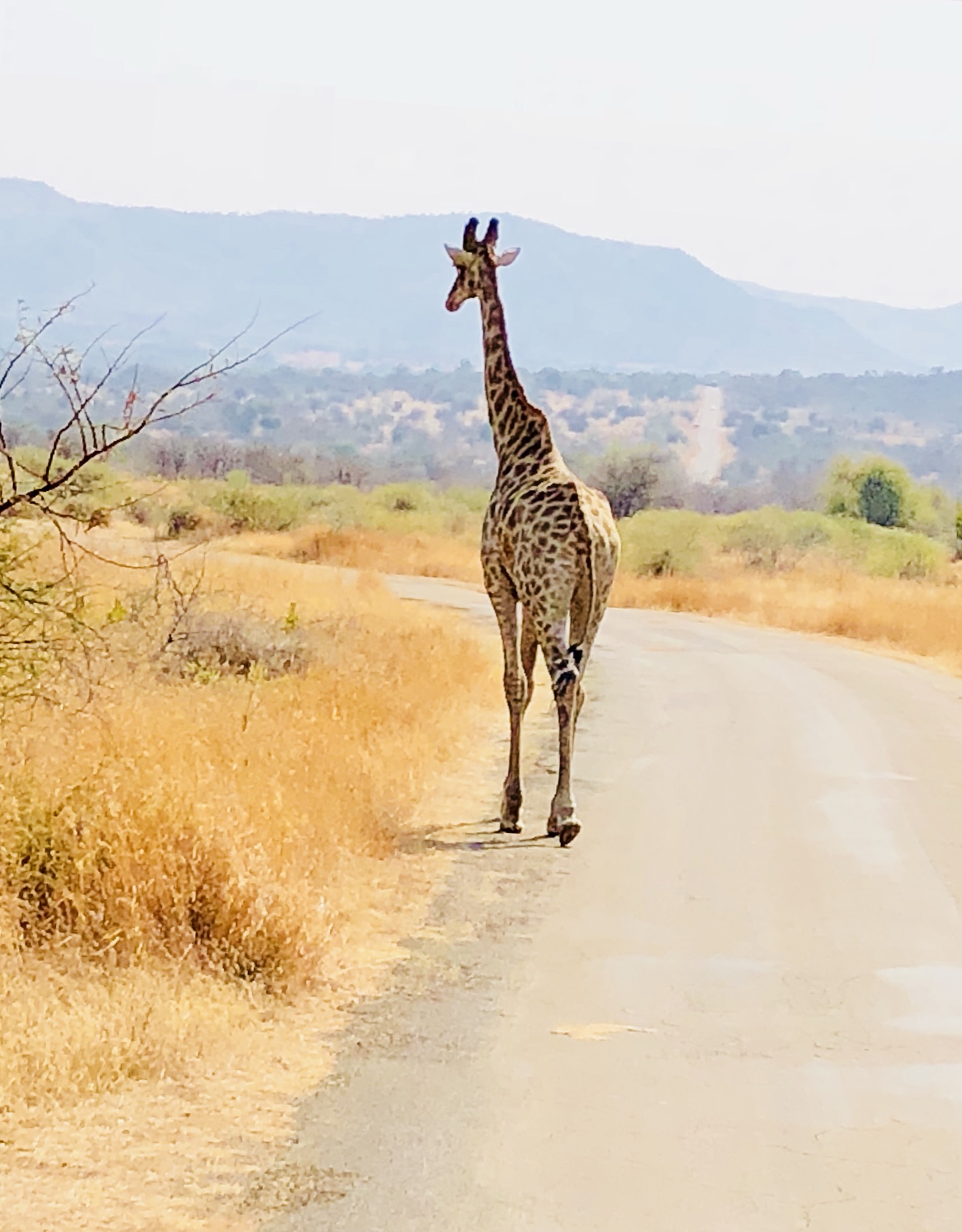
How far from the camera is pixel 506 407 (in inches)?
452

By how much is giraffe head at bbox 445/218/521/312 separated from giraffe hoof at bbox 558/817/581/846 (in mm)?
3493

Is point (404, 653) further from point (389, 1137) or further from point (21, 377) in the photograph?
point (389, 1137)

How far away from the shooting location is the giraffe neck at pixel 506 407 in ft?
36.7

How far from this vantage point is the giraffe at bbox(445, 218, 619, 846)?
10266 millimetres

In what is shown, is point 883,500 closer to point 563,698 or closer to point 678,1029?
Answer: point 563,698

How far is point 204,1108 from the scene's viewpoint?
577cm

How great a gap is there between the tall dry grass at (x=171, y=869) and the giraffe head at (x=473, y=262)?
9.72 feet

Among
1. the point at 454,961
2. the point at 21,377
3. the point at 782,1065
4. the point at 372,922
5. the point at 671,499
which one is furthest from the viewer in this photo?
the point at 671,499

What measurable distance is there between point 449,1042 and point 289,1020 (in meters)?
0.62

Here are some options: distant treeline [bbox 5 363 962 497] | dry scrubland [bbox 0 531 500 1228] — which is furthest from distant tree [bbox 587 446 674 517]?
distant treeline [bbox 5 363 962 497]

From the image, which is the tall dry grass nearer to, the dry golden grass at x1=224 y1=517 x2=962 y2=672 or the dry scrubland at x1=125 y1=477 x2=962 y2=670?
the dry golden grass at x1=224 y1=517 x2=962 y2=672

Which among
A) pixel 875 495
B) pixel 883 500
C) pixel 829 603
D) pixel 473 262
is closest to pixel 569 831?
pixel 473 262

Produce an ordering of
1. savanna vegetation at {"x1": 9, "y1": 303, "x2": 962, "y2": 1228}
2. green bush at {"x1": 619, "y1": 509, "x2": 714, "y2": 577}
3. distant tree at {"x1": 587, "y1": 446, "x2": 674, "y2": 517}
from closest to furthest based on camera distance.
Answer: savanna vegetation at {"x1": 9, "y1": 303, "x2": 962, "y2": 1228}
green bush at {"x1": 619, "y1": 509, "x2": 714, "y2": 577}
distant tree at {"x1": 587, "y1": 446, "x2": 674, "y2": 517}

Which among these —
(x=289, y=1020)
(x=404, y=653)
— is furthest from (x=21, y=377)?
(x=404, y=653)
